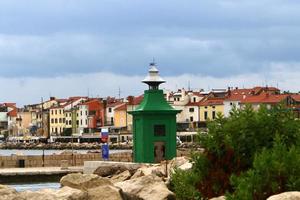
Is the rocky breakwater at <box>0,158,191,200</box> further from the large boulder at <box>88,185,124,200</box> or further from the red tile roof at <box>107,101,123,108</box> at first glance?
the red tile roof at <box>107,101,123,108</box>

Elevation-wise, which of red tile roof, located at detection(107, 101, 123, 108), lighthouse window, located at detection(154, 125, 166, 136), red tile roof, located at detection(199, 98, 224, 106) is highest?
red tile roof, located at detection(107, 101, 123, 108)

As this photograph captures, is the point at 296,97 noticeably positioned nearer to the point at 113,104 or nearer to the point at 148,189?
the point at 113,104

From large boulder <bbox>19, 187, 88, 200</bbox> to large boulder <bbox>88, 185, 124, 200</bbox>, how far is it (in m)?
0.28

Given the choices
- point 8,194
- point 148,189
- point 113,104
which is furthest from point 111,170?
point 113,104

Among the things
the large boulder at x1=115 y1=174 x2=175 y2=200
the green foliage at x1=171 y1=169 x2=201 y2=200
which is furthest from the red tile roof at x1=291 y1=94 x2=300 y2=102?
the green foliage at x1=171 y1=169 x2=201 y2=200

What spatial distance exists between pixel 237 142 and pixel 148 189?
13.5 ft

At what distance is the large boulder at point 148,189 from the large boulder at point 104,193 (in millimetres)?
1812

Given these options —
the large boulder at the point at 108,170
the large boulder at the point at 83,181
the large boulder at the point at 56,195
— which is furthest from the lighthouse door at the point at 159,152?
the large boulder at the point at 56,195

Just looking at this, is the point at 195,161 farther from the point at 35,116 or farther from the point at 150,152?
the point at 35,116

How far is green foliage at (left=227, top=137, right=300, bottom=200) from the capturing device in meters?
15.5

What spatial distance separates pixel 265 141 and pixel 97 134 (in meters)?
137

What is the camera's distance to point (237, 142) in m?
18.1

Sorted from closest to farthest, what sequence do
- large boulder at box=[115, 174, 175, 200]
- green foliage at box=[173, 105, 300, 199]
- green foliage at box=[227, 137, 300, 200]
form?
green foliage at box=[227, 137, 300, 200] < green foliage at box=[173, 105, 300, 199] < large boulder at box=[115, 174, 175, 200]

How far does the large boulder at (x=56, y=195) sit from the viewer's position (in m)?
16.0
